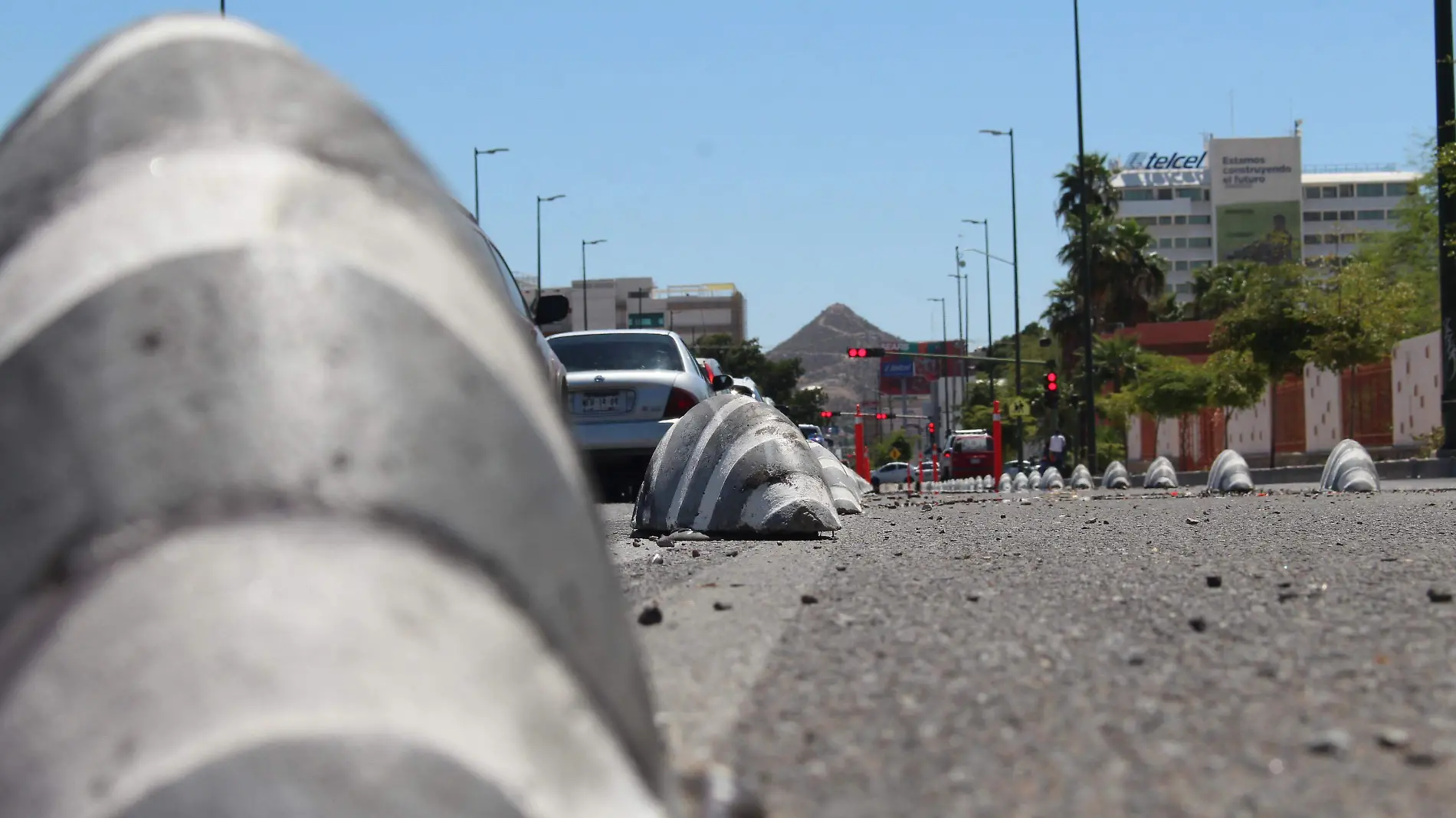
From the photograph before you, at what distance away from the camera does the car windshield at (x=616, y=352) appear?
1498 cm

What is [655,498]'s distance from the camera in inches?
372

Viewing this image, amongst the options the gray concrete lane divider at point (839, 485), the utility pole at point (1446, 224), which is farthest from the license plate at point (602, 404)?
the utility pole at point (1446, 224)

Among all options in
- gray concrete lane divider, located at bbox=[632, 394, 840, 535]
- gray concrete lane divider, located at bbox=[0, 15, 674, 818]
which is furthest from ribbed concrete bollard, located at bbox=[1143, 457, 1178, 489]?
gray concrete lane divider, located at bbox=[0, 15, 674, 818]

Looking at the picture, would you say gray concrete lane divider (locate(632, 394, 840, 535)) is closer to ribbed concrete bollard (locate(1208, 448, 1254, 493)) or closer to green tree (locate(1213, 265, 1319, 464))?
ribbed concrete bollard (locate(1208, 448, 1254, 493))

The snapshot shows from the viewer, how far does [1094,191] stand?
7550cm

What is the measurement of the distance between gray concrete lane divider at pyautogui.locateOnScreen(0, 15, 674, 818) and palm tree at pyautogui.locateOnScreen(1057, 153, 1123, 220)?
240 feet

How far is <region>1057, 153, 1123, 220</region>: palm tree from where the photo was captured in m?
73.2

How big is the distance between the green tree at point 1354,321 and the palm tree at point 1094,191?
2808 centimetres

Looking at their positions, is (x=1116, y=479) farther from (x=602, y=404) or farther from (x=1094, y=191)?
(x=1094, y=191)

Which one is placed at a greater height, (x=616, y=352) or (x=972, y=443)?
(x=616, y=352)

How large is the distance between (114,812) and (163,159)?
0.90m

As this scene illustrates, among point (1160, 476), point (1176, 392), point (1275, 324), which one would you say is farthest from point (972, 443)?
point (1160, 476)

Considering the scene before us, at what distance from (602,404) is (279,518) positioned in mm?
12720

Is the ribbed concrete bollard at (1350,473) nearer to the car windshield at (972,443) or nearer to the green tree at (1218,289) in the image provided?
the car windshield at (972,443)
